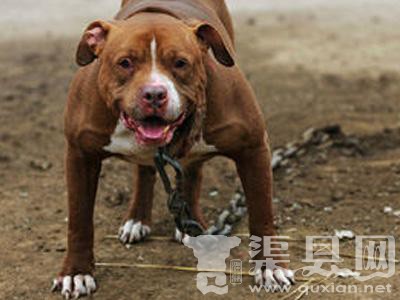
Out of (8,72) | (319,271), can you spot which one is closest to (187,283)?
(319,271)

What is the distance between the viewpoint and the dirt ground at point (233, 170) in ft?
15.0

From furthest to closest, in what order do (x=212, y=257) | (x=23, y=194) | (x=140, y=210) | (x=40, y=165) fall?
(x=40, y=165) < (x=23, y=194) < (x=140, y=210) < (x=212, y=257)

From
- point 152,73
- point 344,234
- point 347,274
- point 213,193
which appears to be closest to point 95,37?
point 152,73

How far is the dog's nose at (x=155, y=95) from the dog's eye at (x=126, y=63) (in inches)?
7.4

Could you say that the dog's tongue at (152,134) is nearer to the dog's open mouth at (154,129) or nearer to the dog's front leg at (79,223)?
the dog's open mouth at (154,129)

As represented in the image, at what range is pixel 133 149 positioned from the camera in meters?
4.06

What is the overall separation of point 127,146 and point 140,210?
3.52 feet

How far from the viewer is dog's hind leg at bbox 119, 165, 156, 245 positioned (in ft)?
16.1

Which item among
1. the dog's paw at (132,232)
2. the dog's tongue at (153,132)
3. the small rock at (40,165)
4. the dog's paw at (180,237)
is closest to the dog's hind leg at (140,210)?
the dog's paw at (132,232)

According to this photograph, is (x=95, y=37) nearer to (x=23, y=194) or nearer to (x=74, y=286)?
(x=74, y=286)

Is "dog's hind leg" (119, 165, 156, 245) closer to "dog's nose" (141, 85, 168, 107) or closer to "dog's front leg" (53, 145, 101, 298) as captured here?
"dog's front leg" (53, 145, 101, 298)

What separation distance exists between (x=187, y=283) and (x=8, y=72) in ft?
16.8

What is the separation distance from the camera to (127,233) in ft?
16.1

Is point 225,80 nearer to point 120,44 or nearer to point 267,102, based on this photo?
point 120,44
